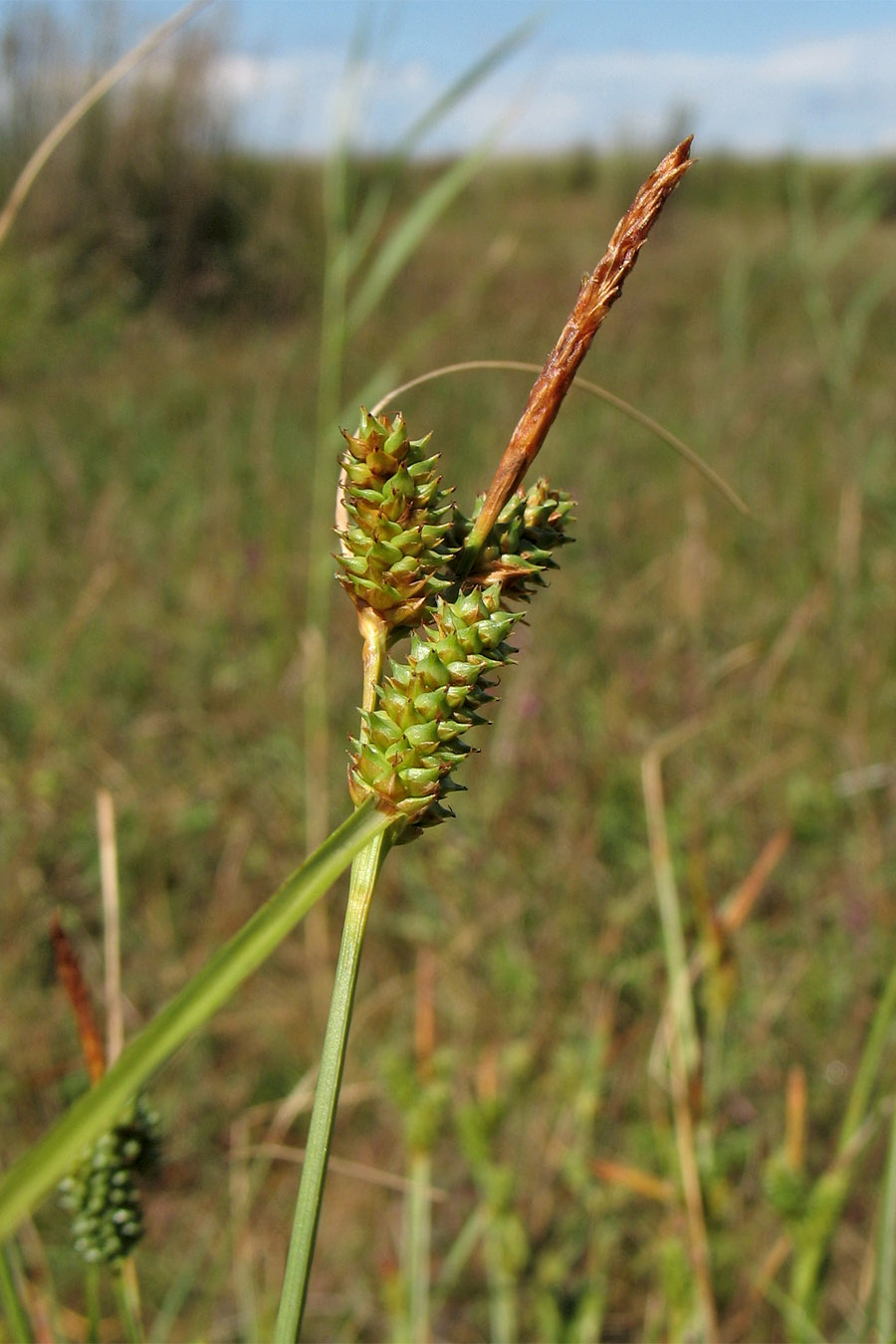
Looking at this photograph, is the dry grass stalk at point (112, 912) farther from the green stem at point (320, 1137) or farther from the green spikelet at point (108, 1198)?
the green stem at point (320, 1137)

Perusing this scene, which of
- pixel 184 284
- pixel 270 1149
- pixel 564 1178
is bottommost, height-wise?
pixel 564 1178

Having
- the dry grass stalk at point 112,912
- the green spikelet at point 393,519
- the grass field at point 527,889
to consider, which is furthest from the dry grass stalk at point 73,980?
the grass field at point 527,889

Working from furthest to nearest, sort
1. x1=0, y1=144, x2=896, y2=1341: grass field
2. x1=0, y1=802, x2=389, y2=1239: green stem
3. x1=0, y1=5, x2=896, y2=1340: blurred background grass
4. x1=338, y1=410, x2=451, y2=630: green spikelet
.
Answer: x1=0, y1=5, x2=896, y2=1340: blurred background grass < x1=0, y1=144, x2=896, y2=1341: grass field < x1=338, y1=410, x2=451, y2=630: green spikelet < x1=0, y1=802, x2=389, y2=1239: green stem

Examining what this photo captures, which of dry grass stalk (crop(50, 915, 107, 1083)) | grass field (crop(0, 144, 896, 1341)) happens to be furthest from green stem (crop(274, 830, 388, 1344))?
grass field (crop(0, 144, 896, 1341))

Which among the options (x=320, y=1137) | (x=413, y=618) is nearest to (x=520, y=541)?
(x=413, y=618)

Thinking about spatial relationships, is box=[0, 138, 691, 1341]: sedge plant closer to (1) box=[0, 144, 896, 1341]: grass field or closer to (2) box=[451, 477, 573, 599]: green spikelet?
Answer: (2) box=[451, 477, 573, 599]: green spikelet

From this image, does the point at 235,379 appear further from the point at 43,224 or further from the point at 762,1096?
the point at 762,1096

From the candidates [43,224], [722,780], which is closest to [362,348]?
[43,224]
